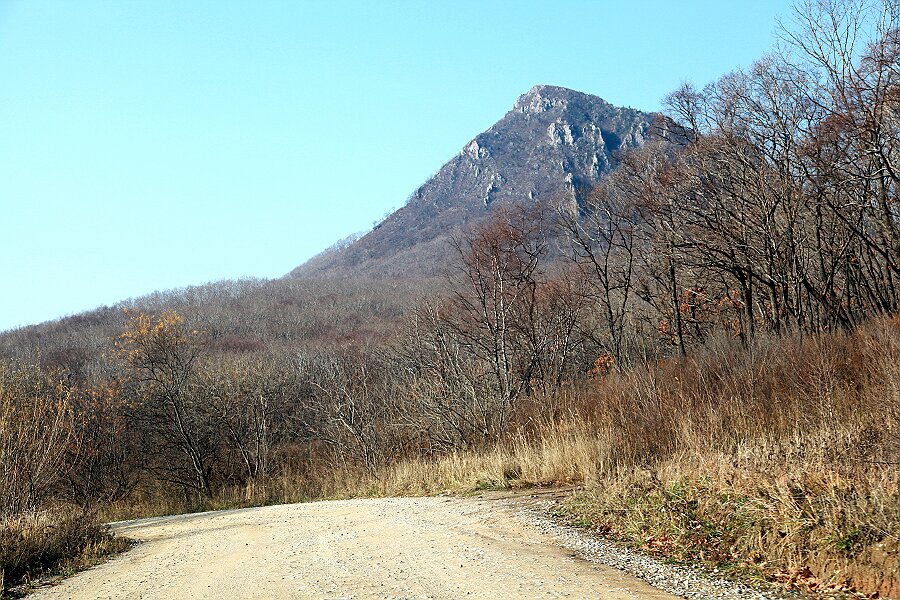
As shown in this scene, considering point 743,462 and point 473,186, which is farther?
point 473,186

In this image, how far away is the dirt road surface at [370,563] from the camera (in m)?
5.41

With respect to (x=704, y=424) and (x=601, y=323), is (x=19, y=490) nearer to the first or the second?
(x=704, y=424)

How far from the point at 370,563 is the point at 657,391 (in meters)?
5.86

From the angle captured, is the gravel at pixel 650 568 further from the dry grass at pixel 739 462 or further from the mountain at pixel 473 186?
the mountain at pixel 473 186

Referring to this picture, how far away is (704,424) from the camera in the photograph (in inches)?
352

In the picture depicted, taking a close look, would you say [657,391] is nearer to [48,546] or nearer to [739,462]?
[739,462]

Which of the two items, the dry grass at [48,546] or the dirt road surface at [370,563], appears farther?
the dry grass at [48,546]

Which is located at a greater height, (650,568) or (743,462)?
(743,462)

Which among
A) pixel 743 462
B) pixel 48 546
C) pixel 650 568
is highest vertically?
pixel 743 462

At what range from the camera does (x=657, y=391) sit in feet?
35.4

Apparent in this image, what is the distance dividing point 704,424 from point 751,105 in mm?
12921

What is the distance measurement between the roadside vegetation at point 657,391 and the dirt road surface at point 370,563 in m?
0.91

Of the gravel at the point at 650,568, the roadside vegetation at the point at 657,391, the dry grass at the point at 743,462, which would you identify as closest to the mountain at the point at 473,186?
the roadside vegetation at the point at 657,391

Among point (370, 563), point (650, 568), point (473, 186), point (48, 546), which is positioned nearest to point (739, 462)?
point (650, 568)
